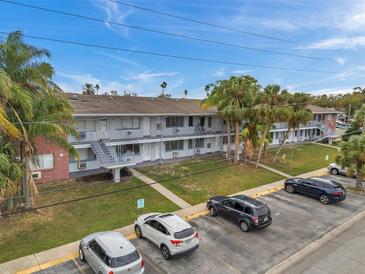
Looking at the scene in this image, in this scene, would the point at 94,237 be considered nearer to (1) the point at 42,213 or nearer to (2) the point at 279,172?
(1) the point at 42,213

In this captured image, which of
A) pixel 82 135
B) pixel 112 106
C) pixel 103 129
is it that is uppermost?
pixel 112 106

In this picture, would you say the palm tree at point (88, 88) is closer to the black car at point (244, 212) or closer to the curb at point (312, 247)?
the black car at point (244, 212)

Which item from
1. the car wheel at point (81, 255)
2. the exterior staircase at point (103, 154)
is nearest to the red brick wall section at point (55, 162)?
the exterior staircase at point (103, 154)

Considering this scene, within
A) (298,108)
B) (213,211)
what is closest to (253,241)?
(213,211)

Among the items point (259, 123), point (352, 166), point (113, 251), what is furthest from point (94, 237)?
point (259, 123)

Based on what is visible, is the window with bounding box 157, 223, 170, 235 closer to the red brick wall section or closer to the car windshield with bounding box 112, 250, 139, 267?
the car windshield with bounding box 112, 250, 139, 267

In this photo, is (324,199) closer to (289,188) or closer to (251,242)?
(289,188)
